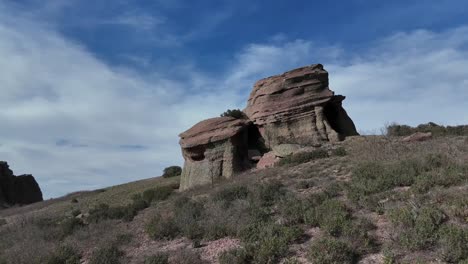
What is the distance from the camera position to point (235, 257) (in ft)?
26.9

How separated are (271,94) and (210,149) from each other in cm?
462

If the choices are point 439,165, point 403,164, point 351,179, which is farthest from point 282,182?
point 439,165

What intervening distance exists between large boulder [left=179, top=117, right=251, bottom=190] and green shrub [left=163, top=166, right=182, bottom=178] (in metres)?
10.7

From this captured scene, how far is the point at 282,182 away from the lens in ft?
47.8

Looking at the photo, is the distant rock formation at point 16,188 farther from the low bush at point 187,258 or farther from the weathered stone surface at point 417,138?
the low bush at point 187,258

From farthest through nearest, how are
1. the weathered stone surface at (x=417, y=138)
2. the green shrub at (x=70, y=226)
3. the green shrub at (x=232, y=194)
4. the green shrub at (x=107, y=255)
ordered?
the weathered stone surface at (x=417, y=138) → the green shrub at (x=70, y=226) → the green shrub at (x=232, y=194) → the green shrub at (x=107, y=255)

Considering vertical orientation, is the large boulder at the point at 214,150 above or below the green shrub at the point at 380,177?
above

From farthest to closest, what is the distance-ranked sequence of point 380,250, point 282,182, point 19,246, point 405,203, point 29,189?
point 29,189
point 282,182
point 19,246
point 405,203
point 380,250

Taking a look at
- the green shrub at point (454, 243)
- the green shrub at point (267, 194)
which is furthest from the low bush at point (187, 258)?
the green shrub at point (454, 243)

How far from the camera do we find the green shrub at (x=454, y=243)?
6.80m

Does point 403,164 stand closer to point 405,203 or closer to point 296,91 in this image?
point 405,203

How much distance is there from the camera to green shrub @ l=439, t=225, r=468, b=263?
6797 mm

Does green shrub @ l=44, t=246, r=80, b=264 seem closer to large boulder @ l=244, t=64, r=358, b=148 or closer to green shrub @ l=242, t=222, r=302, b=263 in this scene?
green shrub @ l=242, t=222, r=302, b=263

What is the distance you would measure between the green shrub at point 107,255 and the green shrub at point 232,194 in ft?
12.3
